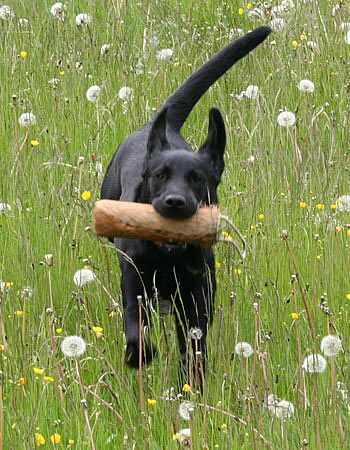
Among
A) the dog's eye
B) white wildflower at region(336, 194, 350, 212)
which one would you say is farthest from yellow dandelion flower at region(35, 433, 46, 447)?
white wildflower at region(336, 194, 350, 212)

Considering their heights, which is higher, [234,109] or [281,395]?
[234,109]

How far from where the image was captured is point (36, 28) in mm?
7711

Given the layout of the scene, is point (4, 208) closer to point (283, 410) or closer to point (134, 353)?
point (134, 353)

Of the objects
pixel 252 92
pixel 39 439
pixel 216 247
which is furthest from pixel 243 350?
pixel 252 92

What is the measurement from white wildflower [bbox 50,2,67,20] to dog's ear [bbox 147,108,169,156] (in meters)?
3.10

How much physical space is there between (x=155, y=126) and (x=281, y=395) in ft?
4.18

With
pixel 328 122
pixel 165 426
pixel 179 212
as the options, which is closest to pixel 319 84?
pixel 328 122

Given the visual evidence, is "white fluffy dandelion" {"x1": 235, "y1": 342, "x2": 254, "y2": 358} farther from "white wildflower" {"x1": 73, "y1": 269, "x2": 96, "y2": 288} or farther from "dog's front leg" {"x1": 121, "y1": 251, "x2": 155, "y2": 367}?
Result: "white wildflower" {"x1": 73, "y1": 269, "x2": 96, "y2": 288}

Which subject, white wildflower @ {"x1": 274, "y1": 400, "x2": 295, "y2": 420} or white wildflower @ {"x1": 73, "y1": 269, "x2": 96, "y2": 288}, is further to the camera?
white wildflower @ {"x1": 73, "y1": 269, "x2": 96, "y2": 288}

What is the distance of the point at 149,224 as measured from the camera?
4098 mm

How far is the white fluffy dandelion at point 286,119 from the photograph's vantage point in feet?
19.9

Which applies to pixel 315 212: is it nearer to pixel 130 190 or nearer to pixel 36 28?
→ pixel 130 190

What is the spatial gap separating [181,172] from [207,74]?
1205 mm

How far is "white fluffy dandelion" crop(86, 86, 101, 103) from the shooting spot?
6.36 meters
